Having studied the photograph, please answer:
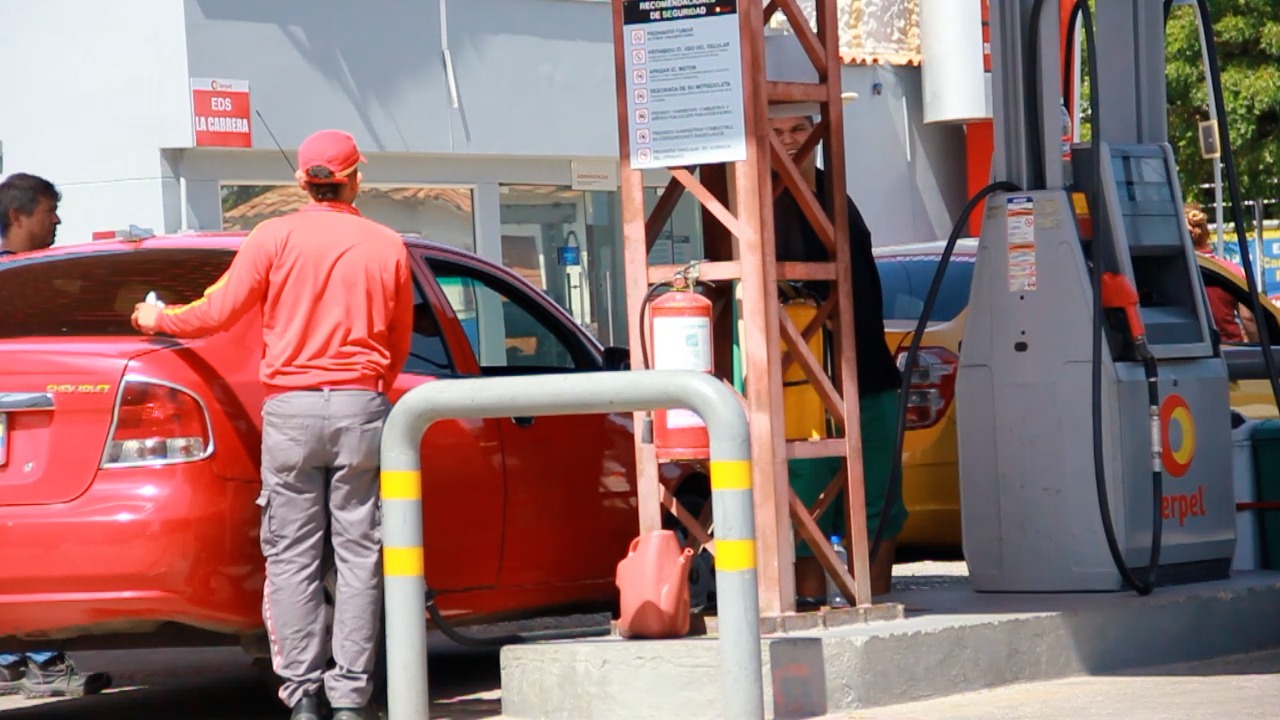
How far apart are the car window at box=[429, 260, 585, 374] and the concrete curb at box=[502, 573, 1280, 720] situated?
1.52 metres

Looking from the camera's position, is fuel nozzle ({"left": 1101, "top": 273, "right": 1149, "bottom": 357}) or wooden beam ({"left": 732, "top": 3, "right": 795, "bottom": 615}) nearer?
wooden beam ({"left": 732, "top": 3, "right": 795, "bottom": 615})

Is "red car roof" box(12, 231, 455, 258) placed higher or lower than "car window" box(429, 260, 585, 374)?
higher

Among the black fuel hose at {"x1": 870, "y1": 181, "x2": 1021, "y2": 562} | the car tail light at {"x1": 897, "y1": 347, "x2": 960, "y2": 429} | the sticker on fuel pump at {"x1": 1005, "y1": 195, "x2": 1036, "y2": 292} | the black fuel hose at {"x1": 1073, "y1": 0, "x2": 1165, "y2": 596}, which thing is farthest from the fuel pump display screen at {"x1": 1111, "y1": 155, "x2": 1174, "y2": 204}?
the car tail light at {"x1": 897, "y1": 347, "x2": 960, "y2": 429}

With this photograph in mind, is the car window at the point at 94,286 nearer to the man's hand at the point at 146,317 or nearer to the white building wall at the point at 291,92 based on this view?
the man's hand at the point at 146,317

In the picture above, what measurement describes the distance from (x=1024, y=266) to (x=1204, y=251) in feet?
17.2

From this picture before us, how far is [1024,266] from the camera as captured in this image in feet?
27.4

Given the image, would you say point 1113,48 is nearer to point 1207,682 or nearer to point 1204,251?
point 1207,682

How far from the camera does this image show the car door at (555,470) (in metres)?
7.86

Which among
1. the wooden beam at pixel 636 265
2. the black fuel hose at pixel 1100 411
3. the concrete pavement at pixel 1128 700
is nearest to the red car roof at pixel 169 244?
the wooden beam at pixel 636 265

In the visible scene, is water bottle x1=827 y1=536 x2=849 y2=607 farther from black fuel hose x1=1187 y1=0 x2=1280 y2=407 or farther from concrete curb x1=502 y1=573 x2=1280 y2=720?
black fuel hose x1=1187 y1=0 x2=1280 y2=407

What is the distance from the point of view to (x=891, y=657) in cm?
709

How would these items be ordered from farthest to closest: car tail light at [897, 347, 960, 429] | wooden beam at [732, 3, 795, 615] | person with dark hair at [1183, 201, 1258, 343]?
person with dark hair at [1183, 201, 1258, 343], car tail light at [897, 347, 960, 429], wooden beam at [732, 3, 795, 615]

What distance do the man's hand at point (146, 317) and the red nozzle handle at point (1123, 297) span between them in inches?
142

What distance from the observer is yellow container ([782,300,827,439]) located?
25.5ft
